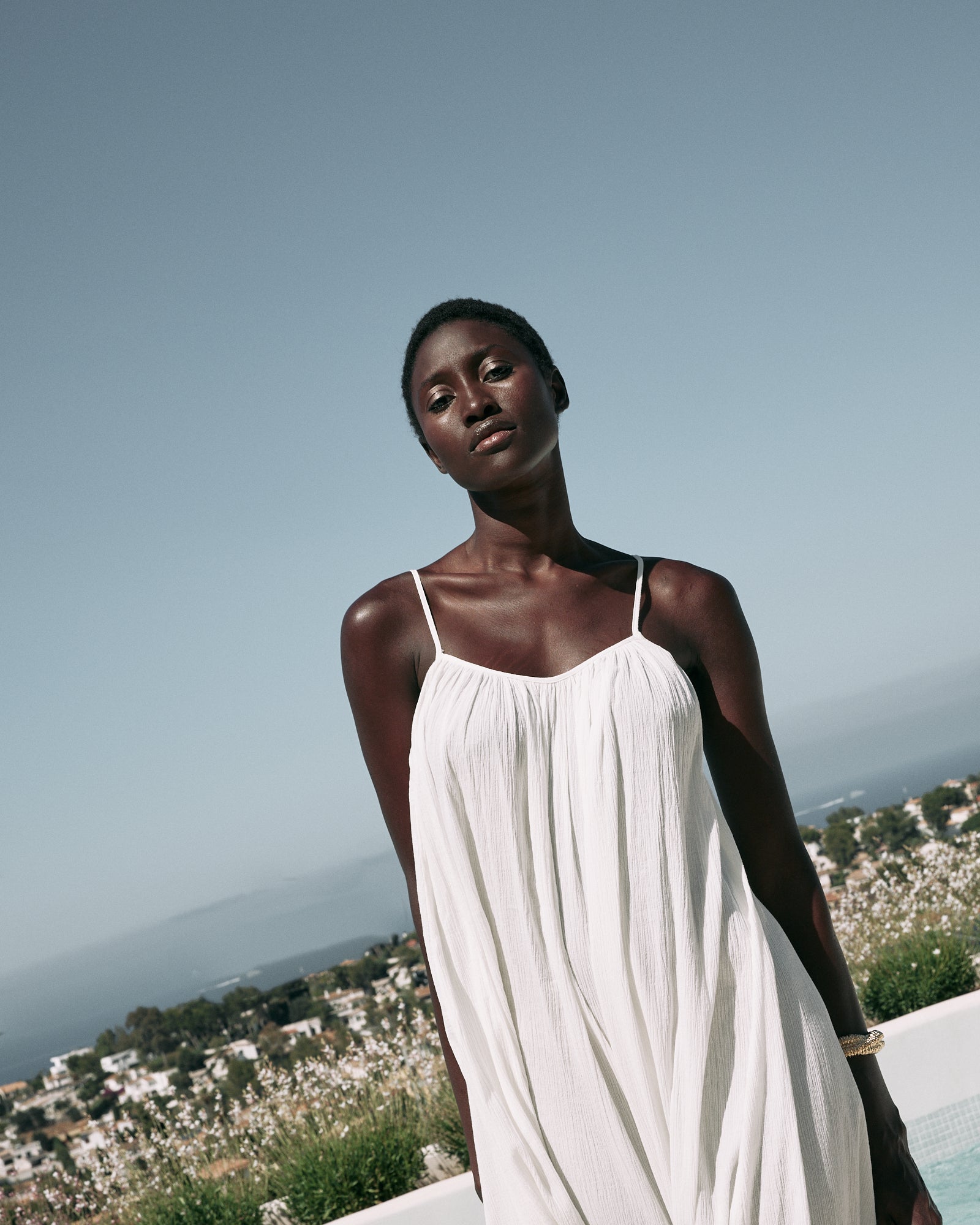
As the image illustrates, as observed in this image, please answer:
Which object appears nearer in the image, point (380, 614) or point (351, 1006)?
point (380, 614)

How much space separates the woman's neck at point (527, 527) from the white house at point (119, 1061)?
677cm

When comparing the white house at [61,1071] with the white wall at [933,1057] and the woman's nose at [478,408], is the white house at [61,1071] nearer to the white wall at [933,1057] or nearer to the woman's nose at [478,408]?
the white wall at [933,1057]

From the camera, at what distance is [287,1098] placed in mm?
5953

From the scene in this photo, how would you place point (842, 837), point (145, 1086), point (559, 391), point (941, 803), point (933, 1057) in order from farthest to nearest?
point (941, 803), point (842, 837), point (145, 1086), point (933, 1057), point (559, 391)

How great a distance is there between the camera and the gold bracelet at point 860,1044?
69.7 inches

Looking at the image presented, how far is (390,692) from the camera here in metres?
1.74

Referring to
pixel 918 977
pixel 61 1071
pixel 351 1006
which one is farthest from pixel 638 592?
pixel 61 1071

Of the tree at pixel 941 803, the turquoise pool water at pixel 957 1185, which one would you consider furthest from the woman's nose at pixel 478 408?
the tree at pixel 941 803

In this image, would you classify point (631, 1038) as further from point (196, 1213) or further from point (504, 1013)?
point (196, 1213)

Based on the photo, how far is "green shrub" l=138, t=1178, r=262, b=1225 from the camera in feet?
16.1

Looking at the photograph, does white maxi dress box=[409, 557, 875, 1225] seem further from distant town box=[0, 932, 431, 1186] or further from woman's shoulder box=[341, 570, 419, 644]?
distant town box=[0, 932, 431, 1186]

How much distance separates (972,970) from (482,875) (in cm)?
587

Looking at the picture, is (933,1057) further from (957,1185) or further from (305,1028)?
(305,1028)

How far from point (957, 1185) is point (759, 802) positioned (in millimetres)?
4577
